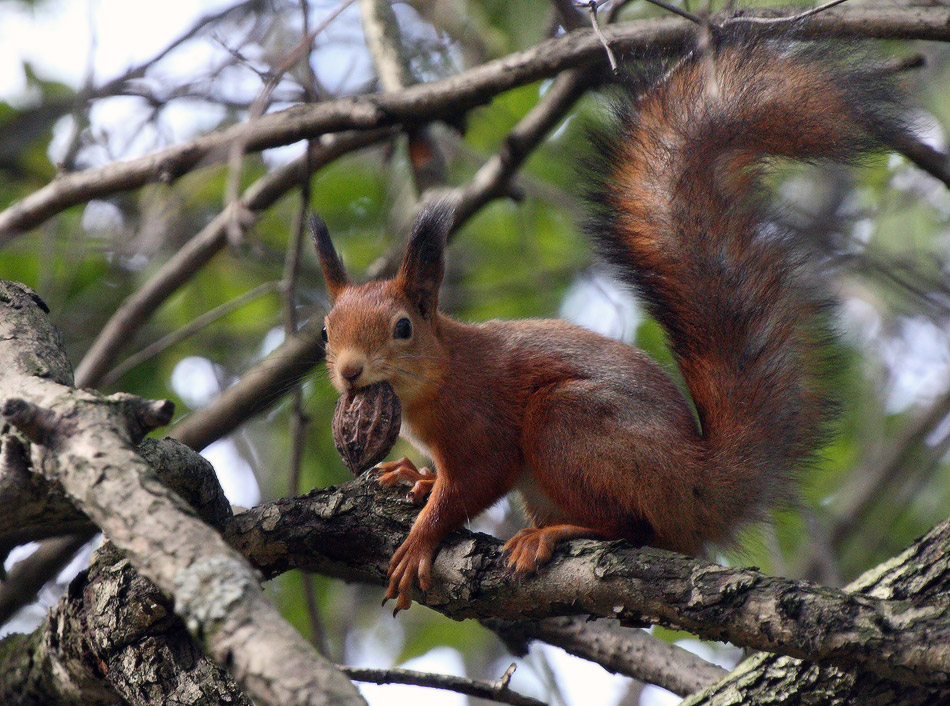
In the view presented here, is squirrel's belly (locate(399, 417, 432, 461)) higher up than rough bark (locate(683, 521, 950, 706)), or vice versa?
squirrel's belly (locate(399, 417, 432, 461))

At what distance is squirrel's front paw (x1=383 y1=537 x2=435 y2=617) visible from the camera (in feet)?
6.31

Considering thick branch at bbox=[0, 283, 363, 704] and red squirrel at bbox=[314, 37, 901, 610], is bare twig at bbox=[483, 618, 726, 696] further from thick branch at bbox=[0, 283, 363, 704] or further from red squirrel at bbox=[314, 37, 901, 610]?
thick branch at bbox=[0, 283, 363, 704]

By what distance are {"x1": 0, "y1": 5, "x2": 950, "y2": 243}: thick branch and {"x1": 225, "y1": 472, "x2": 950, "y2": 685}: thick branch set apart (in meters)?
1.02

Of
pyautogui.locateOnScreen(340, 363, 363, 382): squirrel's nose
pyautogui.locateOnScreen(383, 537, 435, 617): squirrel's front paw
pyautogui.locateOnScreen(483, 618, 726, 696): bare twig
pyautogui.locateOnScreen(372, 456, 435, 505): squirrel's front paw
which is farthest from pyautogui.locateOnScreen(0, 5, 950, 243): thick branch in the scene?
pyautogui.locateOnScreen(483, 618, 726, 696): bare twig

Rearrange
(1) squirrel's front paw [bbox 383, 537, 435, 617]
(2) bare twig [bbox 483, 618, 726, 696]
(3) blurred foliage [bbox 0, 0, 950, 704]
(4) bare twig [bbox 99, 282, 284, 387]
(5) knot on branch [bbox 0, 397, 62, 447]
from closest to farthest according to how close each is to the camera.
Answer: (5) knot on branch [bbox 0, 397, 62, 447], (1) squirrel's front paw [bbox 383, 537, 435, 617], (2) bare twig [bbox 483, 618, 726, 696], (4) bare twig [bbox 99, 282, 284, 387], (3) blurred foliage [bbox 0, 0, 950, 704]

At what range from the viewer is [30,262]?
3291mm

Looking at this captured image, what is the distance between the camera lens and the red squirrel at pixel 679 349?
214cm

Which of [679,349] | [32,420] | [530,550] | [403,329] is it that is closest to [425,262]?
[403,329]

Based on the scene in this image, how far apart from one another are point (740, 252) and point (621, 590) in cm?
94

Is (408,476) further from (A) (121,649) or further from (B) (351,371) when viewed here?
(A) (121,649)

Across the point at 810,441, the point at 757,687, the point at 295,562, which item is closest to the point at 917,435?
the point at 810,441

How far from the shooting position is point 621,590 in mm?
1628

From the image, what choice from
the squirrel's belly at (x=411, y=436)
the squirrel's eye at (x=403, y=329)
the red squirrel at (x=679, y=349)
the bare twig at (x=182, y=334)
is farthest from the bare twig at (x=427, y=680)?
the bare twig at (x=182, y=334)

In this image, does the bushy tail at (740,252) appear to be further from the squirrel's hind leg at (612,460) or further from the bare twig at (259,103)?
the bare twig at (259,103)
